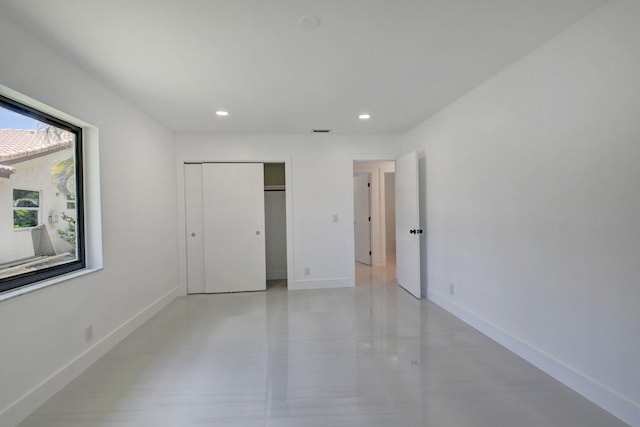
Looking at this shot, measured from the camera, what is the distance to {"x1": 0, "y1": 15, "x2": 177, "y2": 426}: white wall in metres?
1.61

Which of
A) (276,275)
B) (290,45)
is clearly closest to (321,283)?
(276,275)

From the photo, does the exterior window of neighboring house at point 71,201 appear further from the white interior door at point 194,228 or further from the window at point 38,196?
the white interior door at point 194,228

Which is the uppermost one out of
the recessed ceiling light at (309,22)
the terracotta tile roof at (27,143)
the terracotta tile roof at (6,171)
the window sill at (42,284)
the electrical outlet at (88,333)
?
the recessed ceiling light at (309,22)

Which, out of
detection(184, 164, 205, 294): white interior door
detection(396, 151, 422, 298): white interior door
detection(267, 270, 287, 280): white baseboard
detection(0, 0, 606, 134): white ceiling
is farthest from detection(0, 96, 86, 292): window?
detection(396, 151, 422, 298): white interior door

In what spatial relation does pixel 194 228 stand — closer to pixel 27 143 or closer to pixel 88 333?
pixel 88 333

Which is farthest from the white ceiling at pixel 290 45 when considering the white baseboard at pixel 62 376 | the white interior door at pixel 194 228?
the white baseboard at pixel 62 376

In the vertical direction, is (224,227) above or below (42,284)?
above

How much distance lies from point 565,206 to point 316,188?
9.46 ft

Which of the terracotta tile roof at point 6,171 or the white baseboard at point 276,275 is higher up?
the terracotta tile roof at point 6,171

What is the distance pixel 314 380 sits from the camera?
1915mm

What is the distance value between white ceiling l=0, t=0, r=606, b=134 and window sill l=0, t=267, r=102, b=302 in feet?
5.27

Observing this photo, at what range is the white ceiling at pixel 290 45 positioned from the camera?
61.1 inches

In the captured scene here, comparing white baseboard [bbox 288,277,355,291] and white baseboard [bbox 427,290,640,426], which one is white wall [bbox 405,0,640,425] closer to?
white baseboard [bbox 427,290,640,426]

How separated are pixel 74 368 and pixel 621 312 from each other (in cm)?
356
